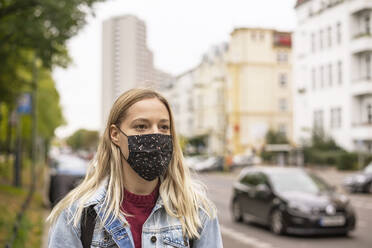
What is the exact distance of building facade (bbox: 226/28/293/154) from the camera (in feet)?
248

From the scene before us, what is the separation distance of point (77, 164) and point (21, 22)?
9201mm

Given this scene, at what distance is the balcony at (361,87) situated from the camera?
4572 centimetres

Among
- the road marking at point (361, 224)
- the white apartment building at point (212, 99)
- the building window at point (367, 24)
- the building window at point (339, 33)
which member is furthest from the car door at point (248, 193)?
the white apartment building at point (212, 99)

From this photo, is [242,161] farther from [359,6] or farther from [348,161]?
[359,6]

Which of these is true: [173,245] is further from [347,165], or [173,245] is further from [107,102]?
[347,165]

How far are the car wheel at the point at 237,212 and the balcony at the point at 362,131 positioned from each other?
102ft

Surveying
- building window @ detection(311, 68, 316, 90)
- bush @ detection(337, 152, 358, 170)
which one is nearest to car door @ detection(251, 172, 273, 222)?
bush @ detection(337, 152, 358, 170)

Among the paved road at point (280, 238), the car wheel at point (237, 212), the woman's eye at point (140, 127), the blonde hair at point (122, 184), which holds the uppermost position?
the woman's eye at point (140, 127)

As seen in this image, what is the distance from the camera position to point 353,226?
13164 mm

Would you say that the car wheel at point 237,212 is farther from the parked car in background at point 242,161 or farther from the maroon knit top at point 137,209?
the parked car in background at point 242,161

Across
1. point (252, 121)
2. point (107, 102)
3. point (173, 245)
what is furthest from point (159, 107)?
point (252, 121)

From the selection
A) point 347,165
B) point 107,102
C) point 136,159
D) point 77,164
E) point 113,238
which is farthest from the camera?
point 347,165

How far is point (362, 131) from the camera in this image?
4588 cm

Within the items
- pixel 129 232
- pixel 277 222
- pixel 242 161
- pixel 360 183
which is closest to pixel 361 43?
pixel 242 161
